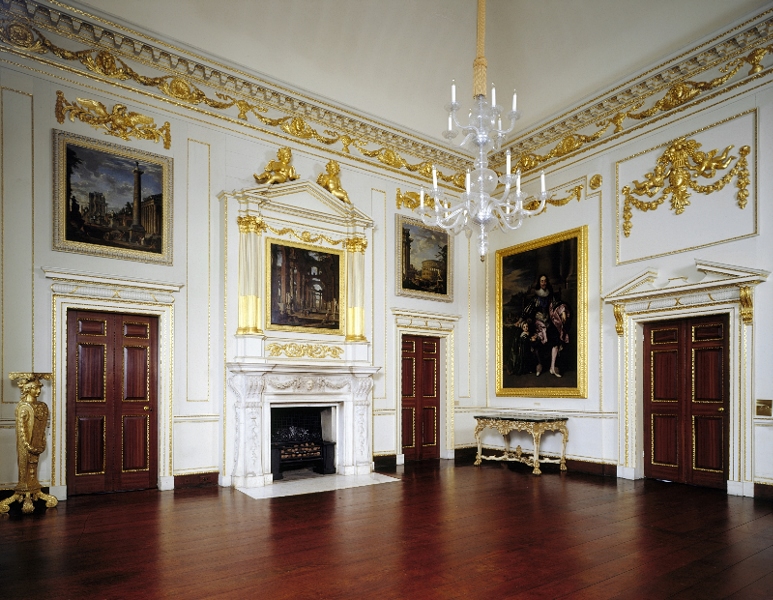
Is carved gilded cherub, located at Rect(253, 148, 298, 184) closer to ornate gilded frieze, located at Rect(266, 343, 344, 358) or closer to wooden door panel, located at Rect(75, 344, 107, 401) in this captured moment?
ornate gilded frieze, located at Rect(266, 343, 344, 358)

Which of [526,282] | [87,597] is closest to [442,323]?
[526,282]

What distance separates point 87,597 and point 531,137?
372 inches

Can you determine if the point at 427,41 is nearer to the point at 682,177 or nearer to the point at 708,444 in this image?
the point at 682,177

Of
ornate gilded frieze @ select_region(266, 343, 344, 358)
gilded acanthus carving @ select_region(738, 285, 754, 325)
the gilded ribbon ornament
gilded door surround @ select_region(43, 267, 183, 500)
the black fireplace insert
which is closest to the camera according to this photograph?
gilded door surround @ select_region(43, 267, 183, 500)

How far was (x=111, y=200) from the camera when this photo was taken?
783 cm

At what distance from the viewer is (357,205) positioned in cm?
1021

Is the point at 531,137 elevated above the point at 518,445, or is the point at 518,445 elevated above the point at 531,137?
the point at 531,137

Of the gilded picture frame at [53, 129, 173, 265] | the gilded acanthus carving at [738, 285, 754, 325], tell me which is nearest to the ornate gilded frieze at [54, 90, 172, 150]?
the gilded picture frame at [53, 129, 173, 265]

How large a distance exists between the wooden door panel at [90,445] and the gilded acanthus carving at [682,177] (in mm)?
8001

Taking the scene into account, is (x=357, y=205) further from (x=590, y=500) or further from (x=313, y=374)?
(x=590, y=500)

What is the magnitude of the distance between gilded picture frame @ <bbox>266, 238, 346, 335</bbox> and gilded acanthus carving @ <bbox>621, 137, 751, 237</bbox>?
15.1 ft

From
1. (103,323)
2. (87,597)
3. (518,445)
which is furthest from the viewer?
(518,445)

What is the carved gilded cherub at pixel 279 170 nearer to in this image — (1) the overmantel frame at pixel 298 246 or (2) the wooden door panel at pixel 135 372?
(1) the overmantel frame at pixel 298 246

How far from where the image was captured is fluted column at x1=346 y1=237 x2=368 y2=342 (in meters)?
9.66
